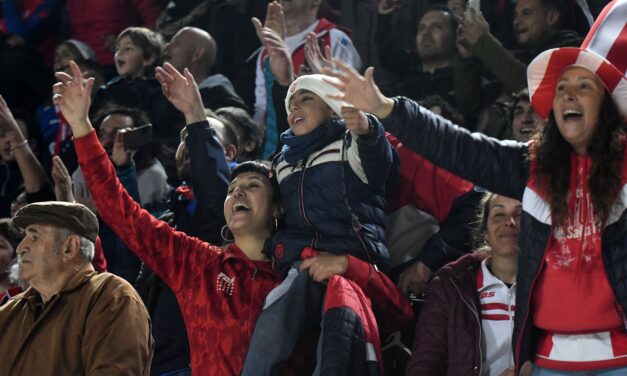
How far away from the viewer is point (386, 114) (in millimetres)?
3760

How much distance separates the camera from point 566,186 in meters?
3.80

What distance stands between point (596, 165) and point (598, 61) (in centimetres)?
34

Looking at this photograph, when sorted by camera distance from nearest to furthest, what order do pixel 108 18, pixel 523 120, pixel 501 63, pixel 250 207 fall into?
1. pixel 250 207
2. pixel 523 120
3. pixel 501 63
4. pixel 108 18

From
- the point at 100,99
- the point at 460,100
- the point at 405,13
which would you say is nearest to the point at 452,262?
the point at 460,100

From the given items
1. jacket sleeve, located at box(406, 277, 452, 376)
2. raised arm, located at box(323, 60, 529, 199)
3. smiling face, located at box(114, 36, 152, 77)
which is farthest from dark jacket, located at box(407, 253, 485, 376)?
smiling face, located at box(114, 36, 152, 77)

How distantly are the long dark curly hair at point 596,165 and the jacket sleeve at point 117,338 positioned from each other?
5.41ft

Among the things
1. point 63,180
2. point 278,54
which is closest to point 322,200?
point 278,54

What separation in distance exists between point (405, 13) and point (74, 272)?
3298 mm

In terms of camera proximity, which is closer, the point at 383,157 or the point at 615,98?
the point at 615,98

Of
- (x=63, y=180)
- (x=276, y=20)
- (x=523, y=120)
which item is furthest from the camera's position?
(x=276, y=20)

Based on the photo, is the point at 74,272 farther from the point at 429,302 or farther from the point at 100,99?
the point at 100,99

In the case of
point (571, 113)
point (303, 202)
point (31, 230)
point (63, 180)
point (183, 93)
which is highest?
point (183, 93)

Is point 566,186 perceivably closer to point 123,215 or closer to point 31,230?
point 123,215

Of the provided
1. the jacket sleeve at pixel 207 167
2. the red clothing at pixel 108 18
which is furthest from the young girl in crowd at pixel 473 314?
the red clothing at pixel 108 18
